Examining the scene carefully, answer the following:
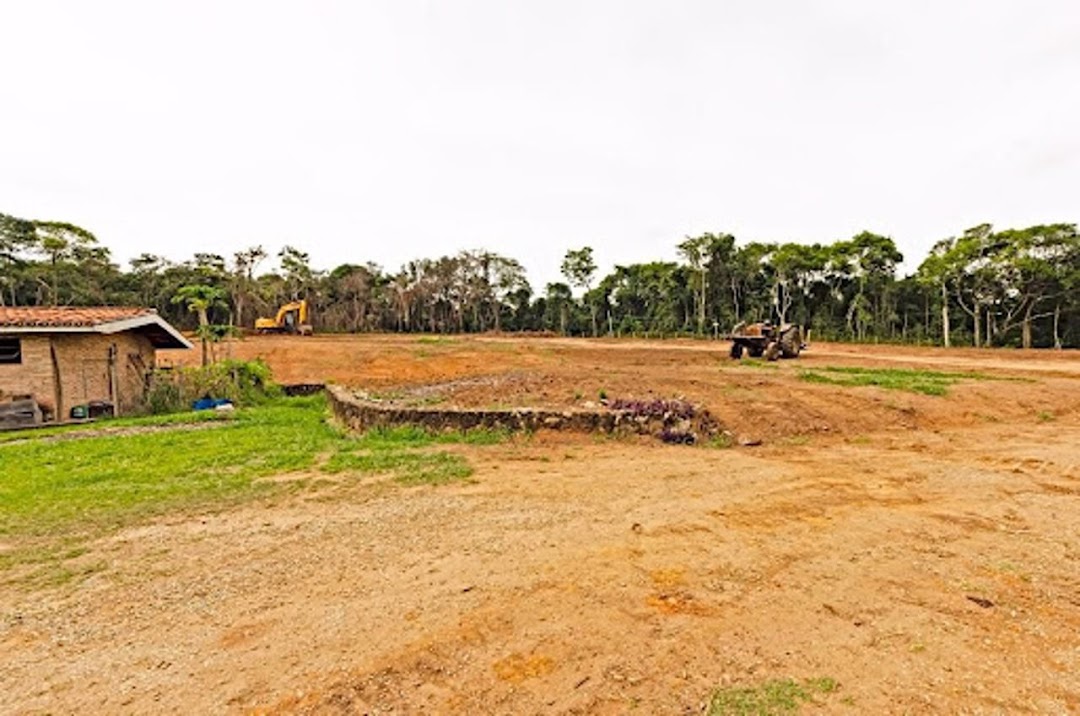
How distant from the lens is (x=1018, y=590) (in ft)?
11.3

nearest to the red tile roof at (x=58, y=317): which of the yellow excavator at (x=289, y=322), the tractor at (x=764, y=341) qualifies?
the tractor at (x=764, y=341)

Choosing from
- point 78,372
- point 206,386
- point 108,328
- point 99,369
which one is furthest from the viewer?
point 206,386

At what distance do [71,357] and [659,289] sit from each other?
140 ft

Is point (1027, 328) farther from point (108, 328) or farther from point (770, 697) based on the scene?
point (108, 328)

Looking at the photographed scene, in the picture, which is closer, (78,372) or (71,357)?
(71,357)

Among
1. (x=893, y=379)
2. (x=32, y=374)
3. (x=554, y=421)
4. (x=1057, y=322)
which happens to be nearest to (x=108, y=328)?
(x=32, y=374)

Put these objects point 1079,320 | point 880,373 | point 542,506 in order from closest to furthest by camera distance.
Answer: point 542,506, point 880,373, point 1079,320

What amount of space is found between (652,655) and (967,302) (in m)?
46.3

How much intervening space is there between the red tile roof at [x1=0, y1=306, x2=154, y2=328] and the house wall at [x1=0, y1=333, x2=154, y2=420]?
0.40 meters

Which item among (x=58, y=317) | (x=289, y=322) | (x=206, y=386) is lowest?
(x=206, y=386)

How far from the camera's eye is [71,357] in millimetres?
13539

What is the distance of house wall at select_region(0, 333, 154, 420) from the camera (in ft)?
42.2

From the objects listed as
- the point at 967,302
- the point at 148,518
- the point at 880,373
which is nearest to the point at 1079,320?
the point at 967,302

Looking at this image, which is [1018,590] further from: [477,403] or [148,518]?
[477,403]
